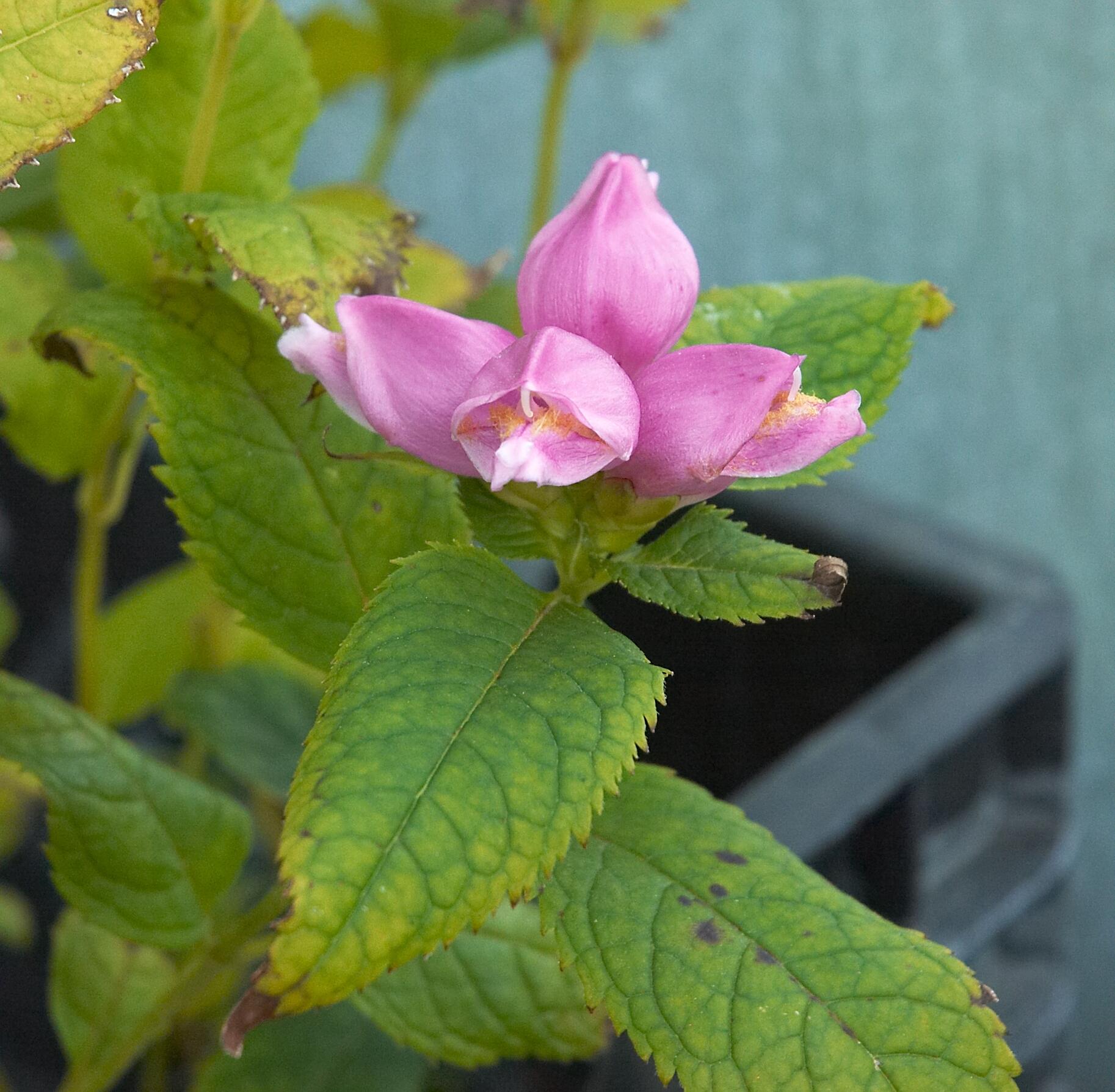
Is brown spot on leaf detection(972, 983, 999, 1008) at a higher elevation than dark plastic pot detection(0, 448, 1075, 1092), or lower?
higher

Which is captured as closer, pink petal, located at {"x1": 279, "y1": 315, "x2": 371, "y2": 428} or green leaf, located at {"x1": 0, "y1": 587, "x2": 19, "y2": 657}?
pink petal, located at {"x1": 279, "y1": 315, "x2": 371, "y2": 428}

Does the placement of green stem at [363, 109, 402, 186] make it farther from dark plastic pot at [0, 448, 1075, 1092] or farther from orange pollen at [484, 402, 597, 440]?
orange pollen at [484, 402, 597, 440]

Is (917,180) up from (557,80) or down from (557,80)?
down

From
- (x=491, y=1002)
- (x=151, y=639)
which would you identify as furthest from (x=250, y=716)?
(x=491, y=1002)

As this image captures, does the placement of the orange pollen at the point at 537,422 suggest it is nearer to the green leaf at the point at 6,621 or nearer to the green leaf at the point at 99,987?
the green leaf at the point at 99,987

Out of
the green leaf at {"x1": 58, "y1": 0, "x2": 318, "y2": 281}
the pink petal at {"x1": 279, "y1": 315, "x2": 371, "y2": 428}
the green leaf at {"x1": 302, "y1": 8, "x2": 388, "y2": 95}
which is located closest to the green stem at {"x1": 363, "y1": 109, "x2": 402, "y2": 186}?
Answer: the green leaf at {"x1": 302, "y1": 8, "x2": 388, "y2": 95}

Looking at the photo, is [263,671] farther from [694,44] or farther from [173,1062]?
[694,44]

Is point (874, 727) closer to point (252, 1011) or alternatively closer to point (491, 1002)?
point (491, 1002)
